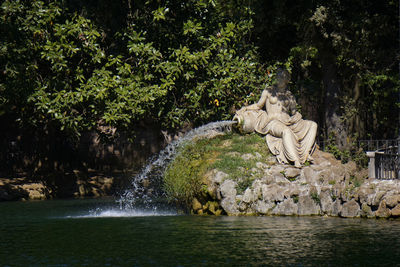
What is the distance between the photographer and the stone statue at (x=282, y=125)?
19609mm

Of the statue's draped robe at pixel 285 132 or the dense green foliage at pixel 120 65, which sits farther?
the dense green foliage at pixel 120 65

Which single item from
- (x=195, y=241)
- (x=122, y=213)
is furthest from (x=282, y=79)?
(x=195, y=241)

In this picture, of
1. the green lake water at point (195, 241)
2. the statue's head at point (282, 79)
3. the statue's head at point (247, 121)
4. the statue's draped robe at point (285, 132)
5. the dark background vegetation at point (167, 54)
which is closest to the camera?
the green lake water at point (195, 241)

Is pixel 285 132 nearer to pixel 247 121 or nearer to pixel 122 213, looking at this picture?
pixel 247 121

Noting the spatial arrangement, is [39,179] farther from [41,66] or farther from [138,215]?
[138,215]

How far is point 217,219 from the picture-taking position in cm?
1759

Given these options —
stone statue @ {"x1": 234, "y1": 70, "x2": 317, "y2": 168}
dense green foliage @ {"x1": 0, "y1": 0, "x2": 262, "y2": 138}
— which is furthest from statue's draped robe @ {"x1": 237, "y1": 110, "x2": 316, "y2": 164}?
dense green foliage @ {"x1": 0, "y1": 0, "x2": 262, "y2": 138}

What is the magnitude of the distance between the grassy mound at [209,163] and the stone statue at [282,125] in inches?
12.6

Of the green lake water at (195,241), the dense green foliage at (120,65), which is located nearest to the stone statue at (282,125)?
the green lake water at (195,241)

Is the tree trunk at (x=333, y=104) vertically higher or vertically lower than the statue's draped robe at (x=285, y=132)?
higher

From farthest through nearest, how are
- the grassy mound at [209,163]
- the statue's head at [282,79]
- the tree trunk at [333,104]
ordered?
the tree trunk at [333,104] → the statue's head at [282,79] → the grassy mound at [209,163]

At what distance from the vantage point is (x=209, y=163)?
63.6ft

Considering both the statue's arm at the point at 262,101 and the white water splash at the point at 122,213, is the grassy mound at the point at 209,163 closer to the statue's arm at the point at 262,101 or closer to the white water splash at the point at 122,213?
the white water splash at the point at 122,213

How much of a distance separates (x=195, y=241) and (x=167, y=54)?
11492mm
